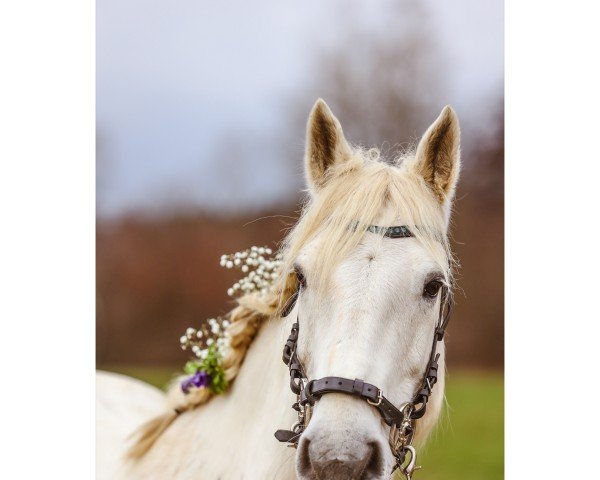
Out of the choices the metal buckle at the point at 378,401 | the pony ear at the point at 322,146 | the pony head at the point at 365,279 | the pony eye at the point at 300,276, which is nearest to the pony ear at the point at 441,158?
the pony head at the point at 365,279

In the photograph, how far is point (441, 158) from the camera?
5.79 feet

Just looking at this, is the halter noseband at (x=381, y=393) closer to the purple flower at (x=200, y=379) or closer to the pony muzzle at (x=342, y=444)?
the pony muzzle at (x=342, y=444)

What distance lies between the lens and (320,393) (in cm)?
143

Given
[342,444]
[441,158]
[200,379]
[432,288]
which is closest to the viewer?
[342,444]

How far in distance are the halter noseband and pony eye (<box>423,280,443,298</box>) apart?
0.18ft

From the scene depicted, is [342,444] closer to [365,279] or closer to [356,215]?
[365,279]

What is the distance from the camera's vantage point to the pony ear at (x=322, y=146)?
68.7 inches

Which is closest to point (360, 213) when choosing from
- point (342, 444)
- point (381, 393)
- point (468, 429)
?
point (381, 393)

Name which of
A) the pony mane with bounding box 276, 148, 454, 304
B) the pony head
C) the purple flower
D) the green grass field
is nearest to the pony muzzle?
the pony head

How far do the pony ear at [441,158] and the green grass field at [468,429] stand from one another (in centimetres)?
101

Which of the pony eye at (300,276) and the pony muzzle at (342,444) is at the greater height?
the pony eye at (300,276)

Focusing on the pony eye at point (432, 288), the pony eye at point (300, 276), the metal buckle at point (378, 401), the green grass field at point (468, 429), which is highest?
the pony eye at point (300, 276)

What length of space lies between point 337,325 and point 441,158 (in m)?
0.59
